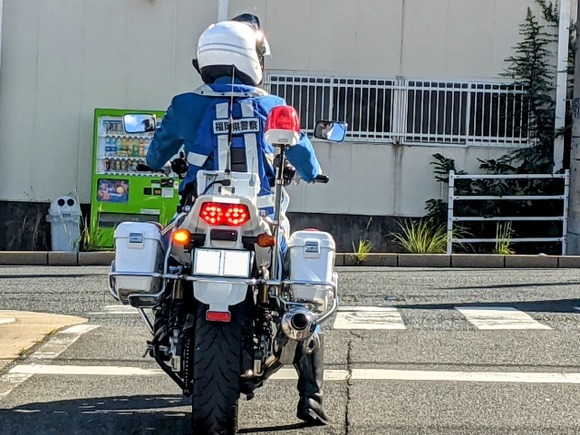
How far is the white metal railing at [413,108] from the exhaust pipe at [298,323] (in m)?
11.8

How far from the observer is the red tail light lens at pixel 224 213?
4707mm

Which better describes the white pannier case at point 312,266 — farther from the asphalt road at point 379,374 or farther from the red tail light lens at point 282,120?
the asphalt road at point 379,374

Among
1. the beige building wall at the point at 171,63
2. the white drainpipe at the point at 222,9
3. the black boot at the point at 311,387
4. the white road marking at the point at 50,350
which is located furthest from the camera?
the beige building wall at the point at 171,63

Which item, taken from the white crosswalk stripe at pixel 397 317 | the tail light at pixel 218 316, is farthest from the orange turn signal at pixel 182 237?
the white crosswalk stripe at pixel 397 317

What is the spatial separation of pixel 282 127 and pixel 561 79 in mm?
12475

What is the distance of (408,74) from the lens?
53.8 feet

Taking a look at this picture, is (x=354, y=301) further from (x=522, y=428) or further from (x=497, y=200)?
(x=497, y=200)

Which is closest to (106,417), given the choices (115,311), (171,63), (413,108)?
(115,311)

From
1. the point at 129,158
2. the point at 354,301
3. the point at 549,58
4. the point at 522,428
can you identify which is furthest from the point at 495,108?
the point at 522,428

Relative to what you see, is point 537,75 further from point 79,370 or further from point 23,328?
point 79,370

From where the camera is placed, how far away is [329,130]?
18.2 ft

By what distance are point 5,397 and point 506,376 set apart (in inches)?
117

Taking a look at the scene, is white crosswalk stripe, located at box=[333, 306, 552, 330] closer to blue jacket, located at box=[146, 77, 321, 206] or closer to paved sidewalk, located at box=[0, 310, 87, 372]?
paved sidewalk, located at box=[0, 310, 87, 372]

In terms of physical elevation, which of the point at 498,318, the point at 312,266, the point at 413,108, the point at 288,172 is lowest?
the point at 498,318
